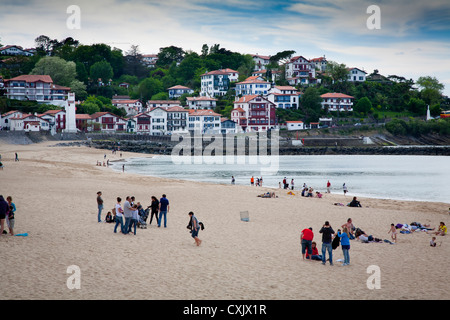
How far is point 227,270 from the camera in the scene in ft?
36.2

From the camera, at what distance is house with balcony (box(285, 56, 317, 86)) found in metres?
114

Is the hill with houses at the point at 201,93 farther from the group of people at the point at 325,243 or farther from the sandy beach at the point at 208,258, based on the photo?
the group of people at the point at 325,243

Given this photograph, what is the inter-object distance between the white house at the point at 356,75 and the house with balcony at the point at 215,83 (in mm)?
36439

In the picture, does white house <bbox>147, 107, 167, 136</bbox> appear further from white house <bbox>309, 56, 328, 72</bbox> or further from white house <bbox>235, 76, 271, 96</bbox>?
white house <bbox>309, 56, 328, 72</bbox>

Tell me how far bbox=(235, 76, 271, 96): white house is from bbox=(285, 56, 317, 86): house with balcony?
1304 centimetres

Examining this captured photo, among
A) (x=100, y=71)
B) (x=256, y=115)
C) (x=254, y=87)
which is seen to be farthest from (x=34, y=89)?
(x=254, y=87)

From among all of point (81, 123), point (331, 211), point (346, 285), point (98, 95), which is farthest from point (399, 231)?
point (98, 95)

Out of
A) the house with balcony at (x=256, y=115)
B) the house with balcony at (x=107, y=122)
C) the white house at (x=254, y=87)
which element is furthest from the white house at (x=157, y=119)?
the white house at (x=254, y=87)

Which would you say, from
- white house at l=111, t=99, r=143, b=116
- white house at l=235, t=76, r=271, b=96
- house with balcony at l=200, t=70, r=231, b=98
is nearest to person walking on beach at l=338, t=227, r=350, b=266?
white house at l=235, t=76, r=271, b=96

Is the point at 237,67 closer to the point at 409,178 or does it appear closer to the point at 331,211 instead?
the point at 409,178

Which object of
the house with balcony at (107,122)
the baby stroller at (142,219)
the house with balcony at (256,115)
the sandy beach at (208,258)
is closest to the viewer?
the sandy beach at (208,258)

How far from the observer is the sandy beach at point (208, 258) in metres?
9.41

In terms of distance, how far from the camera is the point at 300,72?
11500 centimetres

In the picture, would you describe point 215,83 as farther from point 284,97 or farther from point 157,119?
point 157,119
